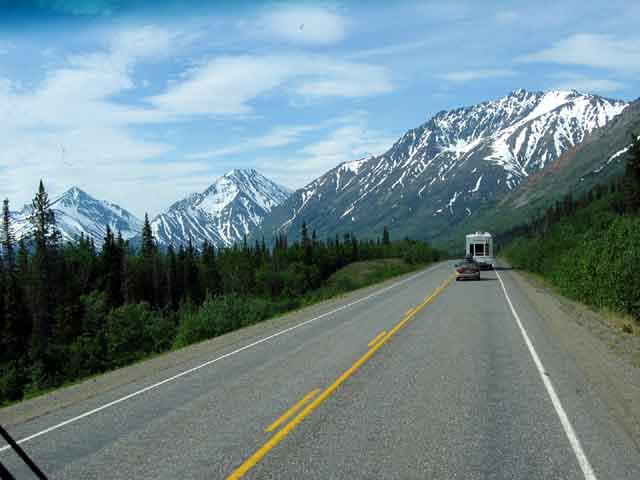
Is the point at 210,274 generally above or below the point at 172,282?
above

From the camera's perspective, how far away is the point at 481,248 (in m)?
56.1

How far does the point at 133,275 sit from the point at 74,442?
86.9 meters

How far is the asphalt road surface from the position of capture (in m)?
6.29

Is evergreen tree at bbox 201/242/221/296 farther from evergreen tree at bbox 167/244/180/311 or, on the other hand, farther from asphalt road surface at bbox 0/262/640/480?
asphalt road surface at bbox 0/262/640/480

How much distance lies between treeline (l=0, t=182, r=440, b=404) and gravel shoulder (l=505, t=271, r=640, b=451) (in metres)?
13.3

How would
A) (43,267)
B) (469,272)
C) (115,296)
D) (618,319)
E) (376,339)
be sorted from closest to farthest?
1. (376,339)
2. (618,319)
3. (469,272)
4. (43,267)
5. (115,296)

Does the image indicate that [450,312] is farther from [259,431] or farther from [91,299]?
[91,299]

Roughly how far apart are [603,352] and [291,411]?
27.5ft

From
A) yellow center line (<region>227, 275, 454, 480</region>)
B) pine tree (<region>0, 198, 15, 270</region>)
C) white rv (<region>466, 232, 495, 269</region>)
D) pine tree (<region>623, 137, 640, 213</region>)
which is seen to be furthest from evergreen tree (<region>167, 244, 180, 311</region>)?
yellow center line (<region>227, 275, 454, 480</region>)

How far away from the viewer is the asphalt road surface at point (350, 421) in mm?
6289

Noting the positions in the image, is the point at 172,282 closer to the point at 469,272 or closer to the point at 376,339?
the point at 469,272

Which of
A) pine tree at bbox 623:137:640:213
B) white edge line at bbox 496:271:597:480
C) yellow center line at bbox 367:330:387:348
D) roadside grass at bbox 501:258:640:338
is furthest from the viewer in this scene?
pine tree at bbox 623:137:640:213

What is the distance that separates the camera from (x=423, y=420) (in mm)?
7906

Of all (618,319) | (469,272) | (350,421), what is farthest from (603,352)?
(469,272)
